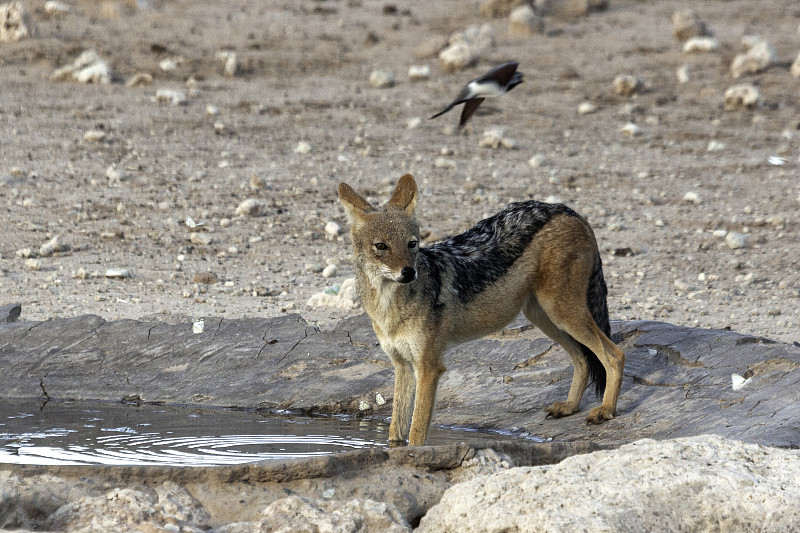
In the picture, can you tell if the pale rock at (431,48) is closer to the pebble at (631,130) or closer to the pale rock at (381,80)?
the pale rock at (381,80)

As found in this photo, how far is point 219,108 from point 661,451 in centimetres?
1057

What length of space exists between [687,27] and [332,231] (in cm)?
745

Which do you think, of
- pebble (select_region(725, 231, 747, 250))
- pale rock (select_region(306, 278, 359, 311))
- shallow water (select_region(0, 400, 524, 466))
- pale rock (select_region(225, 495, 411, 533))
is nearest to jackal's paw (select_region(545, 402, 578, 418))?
shallow water (select_region(0, 400, 524, 466))

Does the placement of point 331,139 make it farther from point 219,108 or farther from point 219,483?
point 219,483

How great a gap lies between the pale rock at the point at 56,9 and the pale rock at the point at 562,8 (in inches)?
261

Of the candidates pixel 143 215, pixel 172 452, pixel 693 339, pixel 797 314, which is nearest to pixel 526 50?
pixel 143 215

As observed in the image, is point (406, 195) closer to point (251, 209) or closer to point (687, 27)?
point (251, 209)

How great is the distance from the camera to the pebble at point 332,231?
10.6 meters

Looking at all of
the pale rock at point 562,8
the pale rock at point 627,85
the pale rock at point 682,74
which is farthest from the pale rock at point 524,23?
the pale rock at point 682,74

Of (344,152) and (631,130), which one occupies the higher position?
(344,152)

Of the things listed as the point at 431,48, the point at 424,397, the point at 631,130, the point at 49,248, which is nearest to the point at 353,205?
the point at 424,397

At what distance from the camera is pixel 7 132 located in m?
13.1

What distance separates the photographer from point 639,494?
3941 mm

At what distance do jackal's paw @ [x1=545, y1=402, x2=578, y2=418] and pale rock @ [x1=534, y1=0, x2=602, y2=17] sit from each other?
11.1 m
